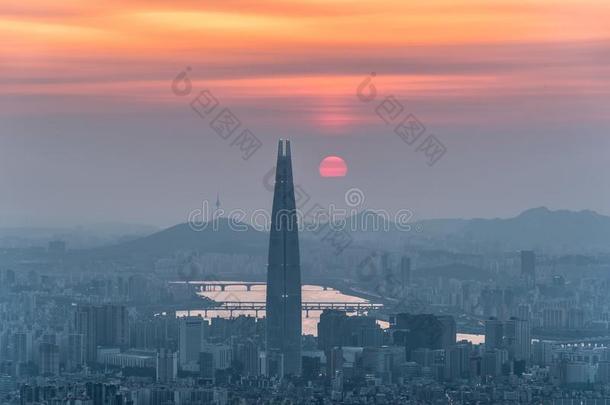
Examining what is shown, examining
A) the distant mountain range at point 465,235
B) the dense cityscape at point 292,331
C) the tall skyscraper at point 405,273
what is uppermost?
the distant mountain range at point 465,235

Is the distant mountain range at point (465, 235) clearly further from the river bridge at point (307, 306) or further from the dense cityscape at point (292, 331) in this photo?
the river bridge at point (307, 306)

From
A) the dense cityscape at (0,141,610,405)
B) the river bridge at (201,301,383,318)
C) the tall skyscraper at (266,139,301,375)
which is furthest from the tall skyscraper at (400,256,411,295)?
the tall skyscraper at (266,139,301,375)

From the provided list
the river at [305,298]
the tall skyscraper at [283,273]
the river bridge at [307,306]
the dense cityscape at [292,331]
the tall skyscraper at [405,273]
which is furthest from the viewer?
the tall skyscraper at [405,273]

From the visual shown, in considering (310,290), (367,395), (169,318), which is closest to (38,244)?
(169,318)

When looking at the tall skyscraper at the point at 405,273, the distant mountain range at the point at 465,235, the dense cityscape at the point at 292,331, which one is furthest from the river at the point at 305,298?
the tall skyscraper at the point at 405,273

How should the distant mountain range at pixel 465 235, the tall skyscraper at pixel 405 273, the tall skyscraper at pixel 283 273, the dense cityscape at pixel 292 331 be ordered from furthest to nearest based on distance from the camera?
the tall skyscraper at pixel 405 273, the distant mountain range at pixel 465 235, the tall skyscraper at pixel 283 273, the dense cityscape at pixel 292 331

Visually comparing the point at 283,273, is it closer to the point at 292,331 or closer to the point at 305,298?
the point at 305,298

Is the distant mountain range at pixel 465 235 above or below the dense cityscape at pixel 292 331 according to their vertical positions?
above

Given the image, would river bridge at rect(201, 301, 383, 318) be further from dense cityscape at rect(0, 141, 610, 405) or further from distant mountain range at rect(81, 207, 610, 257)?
distant mountain range at rect(81, 207, 610, 257)

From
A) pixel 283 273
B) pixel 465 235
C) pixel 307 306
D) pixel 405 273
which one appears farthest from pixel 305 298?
pixel 465 235
